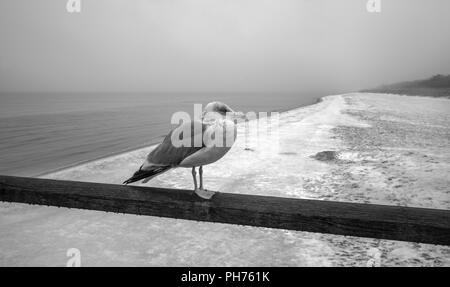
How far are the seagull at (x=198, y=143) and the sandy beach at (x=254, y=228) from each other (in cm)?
307

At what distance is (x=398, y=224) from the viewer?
2246mm

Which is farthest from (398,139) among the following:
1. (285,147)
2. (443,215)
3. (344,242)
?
(443,215)

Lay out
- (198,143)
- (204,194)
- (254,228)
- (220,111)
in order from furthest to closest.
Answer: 1. (254,228)
2. (220,111)
3. (198,143)
4. (204,194)

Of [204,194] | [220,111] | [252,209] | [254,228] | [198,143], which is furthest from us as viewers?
[254,228]

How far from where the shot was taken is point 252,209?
250 cm

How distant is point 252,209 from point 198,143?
85 cm

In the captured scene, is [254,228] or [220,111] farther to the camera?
[254,228]

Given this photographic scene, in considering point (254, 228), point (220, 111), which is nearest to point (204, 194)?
point (220, 111)

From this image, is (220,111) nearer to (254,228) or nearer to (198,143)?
(198,143)

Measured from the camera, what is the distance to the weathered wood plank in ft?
7.41

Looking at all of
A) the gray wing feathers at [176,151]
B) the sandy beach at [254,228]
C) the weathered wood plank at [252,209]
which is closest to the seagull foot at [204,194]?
the weathered wood plank at [252,209]

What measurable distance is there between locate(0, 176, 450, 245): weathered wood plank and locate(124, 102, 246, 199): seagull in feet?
0.96
